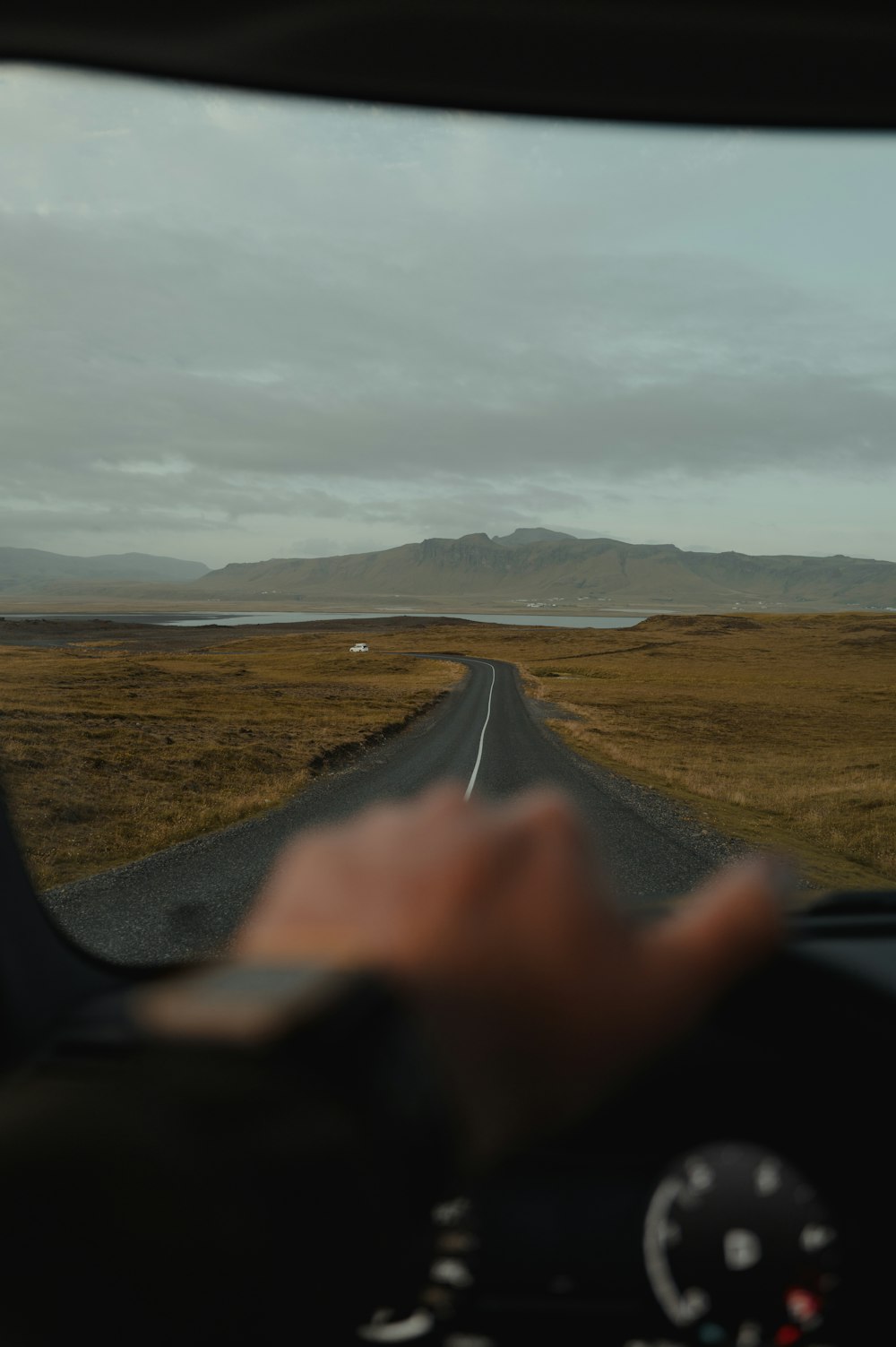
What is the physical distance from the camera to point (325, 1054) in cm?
159

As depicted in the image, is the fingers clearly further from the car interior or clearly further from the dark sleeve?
the dark sleeve

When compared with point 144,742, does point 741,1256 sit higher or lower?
higher

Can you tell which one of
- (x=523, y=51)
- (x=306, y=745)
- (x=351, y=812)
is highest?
(x=523, y=51)

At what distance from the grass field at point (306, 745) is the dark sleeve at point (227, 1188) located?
112 cm

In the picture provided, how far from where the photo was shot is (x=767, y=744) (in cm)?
1320

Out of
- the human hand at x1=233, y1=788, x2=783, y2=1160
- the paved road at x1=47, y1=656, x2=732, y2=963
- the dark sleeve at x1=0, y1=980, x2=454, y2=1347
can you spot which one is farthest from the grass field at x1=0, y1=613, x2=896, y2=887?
the human hand at x1=233, y1=788, x2=783, y2=1160

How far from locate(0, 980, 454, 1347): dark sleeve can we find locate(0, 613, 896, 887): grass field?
1115 millimetres

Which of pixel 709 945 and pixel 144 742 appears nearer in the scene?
pixel 709 945

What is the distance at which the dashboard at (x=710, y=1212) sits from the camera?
4.66 feet

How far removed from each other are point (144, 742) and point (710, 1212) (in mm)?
8110

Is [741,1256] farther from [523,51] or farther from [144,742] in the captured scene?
[144,742]

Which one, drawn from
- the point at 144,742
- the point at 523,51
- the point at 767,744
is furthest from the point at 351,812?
the point at 767,744

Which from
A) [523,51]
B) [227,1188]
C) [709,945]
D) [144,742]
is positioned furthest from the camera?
[144,742]

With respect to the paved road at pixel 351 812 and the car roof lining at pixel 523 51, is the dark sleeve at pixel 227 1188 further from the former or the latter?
the car roof lining at pixel 523 51
